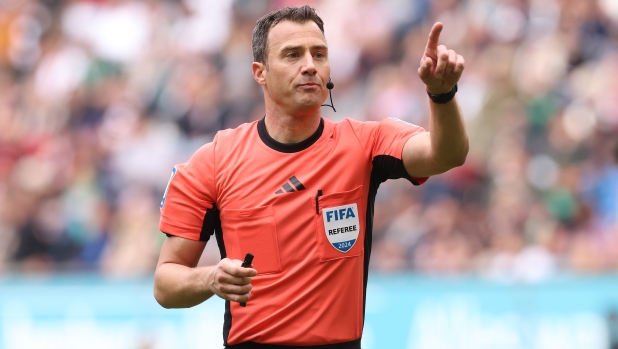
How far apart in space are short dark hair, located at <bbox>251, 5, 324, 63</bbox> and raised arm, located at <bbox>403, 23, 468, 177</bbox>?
0.85 metres

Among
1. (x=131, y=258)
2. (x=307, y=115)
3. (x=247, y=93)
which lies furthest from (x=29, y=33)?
(x=307, y=115)

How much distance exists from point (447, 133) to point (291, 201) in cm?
90

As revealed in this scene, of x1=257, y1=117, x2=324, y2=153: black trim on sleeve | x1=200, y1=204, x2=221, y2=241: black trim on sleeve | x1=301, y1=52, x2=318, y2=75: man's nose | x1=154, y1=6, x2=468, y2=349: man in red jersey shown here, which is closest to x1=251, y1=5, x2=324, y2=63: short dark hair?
x1=154, y1=6, x2=468, y2=349: man in red jersey

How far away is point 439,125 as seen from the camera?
483cm

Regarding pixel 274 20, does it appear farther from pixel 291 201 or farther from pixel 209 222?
pixel 209 222

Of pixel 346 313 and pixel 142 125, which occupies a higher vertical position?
pixel 142 125

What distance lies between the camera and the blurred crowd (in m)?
11.7

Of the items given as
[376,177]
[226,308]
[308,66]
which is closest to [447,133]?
[376,177]

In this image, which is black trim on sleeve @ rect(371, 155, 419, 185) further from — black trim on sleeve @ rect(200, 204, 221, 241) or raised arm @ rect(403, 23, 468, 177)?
black trim on sleeve @ rect(200, 204, 221, 241)

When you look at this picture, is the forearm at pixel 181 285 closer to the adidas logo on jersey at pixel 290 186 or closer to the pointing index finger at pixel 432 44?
the adidas logo on jersey at pixel 290 186

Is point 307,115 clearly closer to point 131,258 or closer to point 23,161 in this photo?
point 131,258

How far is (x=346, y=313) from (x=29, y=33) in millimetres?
12905

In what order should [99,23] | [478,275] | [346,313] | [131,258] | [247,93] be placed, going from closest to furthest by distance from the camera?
1. [346,313]
2. [478,275]
3. [131,258]
4. [247,93]
5. [99,23]

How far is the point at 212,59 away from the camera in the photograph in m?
15.3
